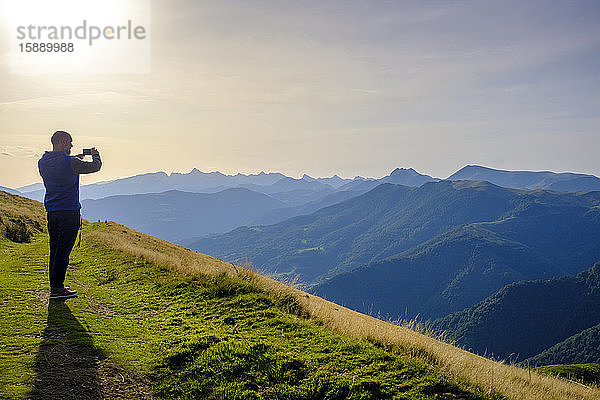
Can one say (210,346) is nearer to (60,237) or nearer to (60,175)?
(60,237)

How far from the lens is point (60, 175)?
9.16m

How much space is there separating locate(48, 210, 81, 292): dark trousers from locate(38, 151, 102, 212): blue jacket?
0.19 m

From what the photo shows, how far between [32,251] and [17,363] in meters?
15.1

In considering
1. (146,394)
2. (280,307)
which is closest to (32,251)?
(280,307)

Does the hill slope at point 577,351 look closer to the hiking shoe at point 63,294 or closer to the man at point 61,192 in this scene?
the hiking shoe at point 63,294

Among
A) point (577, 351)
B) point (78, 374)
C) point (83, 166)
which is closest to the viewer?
point (78, 374)

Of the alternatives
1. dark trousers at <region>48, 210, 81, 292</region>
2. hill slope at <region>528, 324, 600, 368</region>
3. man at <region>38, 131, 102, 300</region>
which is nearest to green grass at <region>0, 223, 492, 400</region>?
dark trousers at <region>48, 210, 81, 292</region>

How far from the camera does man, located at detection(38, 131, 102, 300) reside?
9.14m

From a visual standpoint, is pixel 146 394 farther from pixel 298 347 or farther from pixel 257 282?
pixel 257 282

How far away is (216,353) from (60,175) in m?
5.79

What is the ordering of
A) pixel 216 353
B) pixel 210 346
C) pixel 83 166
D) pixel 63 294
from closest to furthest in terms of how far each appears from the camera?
pixel 216 353 < pixel 210 346 < pixel 83 166 < pixel 63 294

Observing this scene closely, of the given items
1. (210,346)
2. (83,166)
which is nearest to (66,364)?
(210,346)

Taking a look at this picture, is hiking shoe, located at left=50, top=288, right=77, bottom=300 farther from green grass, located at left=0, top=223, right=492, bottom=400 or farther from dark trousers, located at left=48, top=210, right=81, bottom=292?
green grass, located at left=0, top=223, right=492, bottom=400

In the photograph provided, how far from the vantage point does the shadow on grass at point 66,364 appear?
5477mm
